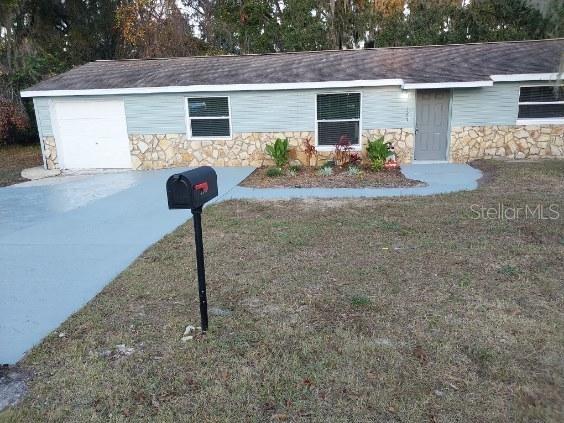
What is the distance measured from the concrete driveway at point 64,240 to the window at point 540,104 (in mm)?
7988

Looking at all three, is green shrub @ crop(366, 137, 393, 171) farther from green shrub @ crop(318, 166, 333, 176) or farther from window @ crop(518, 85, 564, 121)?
window @ crop(518, 85, 564, 121)

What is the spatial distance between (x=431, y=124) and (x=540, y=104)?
2.89 m

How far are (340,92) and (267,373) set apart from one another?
9.98m

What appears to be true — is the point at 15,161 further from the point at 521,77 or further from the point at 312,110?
the point at 521,77

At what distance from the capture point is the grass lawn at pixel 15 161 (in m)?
11.8

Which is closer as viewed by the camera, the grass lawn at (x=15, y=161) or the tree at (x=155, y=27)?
the grass lawn at (x=15, y=161)

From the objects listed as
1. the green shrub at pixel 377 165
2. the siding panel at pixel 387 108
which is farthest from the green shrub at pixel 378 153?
the siding panel at pixel 387 108

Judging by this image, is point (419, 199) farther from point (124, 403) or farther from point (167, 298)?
point (124, 403)

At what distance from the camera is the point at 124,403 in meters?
2.72

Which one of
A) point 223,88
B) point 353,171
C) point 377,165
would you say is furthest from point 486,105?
point 223,88

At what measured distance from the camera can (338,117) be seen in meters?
12.0

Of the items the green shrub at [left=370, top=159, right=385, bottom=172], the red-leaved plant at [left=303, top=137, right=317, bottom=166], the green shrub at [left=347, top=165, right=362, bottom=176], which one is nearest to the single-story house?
the red-leaved plant at [left=303, top=137, right=317, bottom=166]

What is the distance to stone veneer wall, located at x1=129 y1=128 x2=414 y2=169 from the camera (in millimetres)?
12156

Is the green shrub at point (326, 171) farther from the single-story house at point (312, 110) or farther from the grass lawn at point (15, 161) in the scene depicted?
the grass lawn at point (15, 161)
